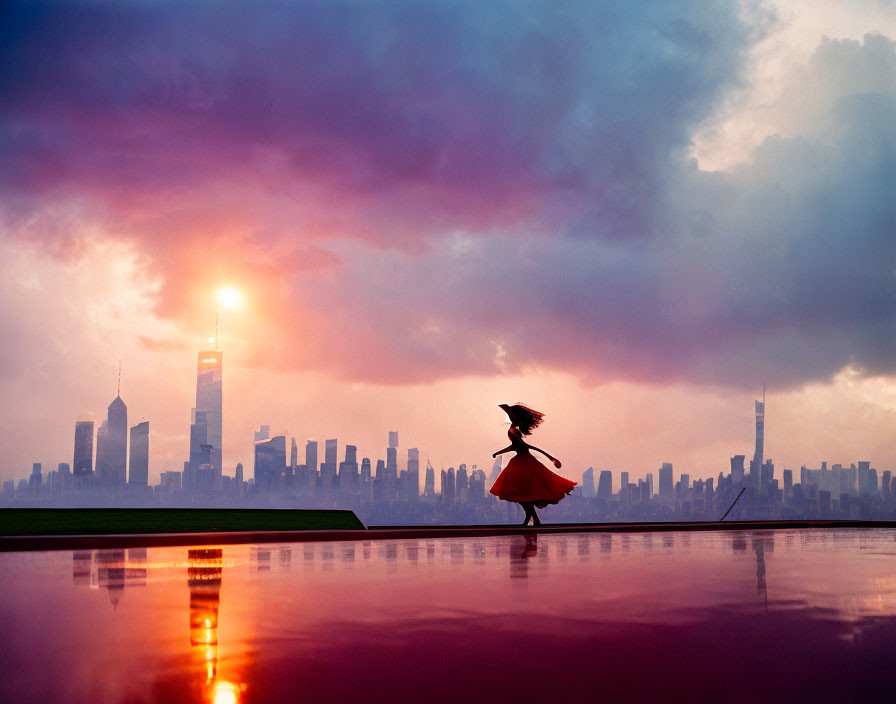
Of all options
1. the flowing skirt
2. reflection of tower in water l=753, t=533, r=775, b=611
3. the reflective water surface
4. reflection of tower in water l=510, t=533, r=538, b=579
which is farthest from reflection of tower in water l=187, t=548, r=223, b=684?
the flowing skirt

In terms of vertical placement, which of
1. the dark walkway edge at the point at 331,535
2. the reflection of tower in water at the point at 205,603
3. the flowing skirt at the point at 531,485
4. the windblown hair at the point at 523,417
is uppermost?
the windblown hair at the point at 523,417

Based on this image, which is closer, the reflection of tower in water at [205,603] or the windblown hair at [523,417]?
the reflection of tower in water at [205,603]

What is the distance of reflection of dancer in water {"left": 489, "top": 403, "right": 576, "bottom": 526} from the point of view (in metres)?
18.8

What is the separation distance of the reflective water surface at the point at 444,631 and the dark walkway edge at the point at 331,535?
258 cm

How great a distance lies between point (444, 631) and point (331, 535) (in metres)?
10.5

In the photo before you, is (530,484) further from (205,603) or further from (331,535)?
(205,603)

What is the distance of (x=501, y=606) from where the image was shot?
7012 millimetres

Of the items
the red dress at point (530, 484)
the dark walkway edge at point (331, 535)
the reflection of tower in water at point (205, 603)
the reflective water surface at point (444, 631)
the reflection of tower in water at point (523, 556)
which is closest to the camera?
the reflective water surface at point (444, 631)

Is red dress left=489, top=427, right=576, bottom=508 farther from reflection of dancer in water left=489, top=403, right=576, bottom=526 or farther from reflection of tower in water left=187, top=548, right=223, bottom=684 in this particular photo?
reflection of tower in water left=187, top=548, right=223, bottom=684

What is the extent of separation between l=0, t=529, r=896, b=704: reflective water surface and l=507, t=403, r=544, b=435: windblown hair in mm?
7957

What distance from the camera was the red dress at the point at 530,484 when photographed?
18781 mm

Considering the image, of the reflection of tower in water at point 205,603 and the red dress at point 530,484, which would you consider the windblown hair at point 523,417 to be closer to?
the red dress at point 530,484

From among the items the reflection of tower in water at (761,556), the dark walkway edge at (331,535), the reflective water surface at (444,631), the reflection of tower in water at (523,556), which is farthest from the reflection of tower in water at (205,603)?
the reflection of tower in water at (761,556)

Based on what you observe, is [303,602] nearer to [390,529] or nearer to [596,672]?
[596,672]
